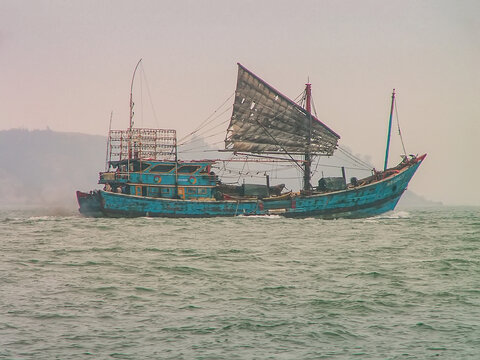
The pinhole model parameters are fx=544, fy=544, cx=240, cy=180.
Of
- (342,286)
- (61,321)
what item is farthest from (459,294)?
(61,321)

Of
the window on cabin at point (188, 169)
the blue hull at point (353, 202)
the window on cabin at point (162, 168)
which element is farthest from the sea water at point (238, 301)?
the window on cabin at point (188, 169)

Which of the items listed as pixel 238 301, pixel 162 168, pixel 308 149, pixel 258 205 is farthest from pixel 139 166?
pixel 238 301

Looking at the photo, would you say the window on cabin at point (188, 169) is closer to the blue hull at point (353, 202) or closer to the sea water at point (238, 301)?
the blue hull at point (353, 202)

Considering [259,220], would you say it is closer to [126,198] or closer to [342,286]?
[126,198]

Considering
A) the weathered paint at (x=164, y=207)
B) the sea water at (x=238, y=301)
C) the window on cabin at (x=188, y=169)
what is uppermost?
the window on cabin at (x=188, y=169)

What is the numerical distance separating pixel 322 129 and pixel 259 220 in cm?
1287

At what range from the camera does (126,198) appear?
39.2m

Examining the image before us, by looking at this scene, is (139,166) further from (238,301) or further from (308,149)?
(238,301)

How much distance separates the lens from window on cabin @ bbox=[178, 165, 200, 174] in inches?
1606

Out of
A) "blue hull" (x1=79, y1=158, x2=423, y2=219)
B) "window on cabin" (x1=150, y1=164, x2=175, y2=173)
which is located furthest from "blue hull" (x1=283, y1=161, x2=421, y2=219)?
"window on cabin" (x1=150, y1=164, x2=175, y2=173)

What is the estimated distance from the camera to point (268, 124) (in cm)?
4506

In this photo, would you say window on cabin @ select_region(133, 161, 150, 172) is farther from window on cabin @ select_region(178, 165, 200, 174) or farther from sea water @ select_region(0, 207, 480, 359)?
sea water @ select_region(0, 207, 480, 359)

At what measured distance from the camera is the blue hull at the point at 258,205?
39.5m

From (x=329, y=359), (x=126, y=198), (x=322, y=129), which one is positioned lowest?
(x=329, y=359)
